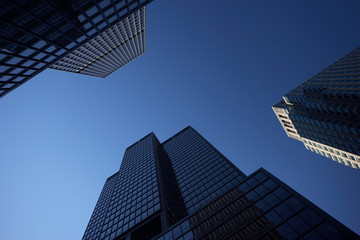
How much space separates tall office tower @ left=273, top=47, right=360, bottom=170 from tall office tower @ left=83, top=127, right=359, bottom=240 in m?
30.2

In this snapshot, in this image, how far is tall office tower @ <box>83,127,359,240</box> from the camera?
27.2m

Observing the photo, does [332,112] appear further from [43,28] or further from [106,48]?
[106,48]

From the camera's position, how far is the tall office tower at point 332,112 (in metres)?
55.3

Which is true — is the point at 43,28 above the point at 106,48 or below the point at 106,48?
below

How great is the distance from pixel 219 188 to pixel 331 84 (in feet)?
155

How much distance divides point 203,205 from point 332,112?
47162 mm

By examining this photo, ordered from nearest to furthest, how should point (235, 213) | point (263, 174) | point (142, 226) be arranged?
point (235, 213) < point (263, 174) < point (142, 226)

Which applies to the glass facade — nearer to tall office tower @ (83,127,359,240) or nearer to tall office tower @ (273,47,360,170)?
tall office tower @ (83,127,359,240)

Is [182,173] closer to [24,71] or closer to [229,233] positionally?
[229,233]

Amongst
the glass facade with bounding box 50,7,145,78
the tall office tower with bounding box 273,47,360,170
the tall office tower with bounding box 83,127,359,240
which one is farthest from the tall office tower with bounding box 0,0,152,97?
the tall office tower with bounding box 273,47,360,170

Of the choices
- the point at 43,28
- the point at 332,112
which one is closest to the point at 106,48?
the point at 43,28

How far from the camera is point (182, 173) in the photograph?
81.6 metres

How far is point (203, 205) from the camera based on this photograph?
48.7 metres

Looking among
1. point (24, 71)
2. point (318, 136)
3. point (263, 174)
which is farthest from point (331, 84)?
point (24, 71)
